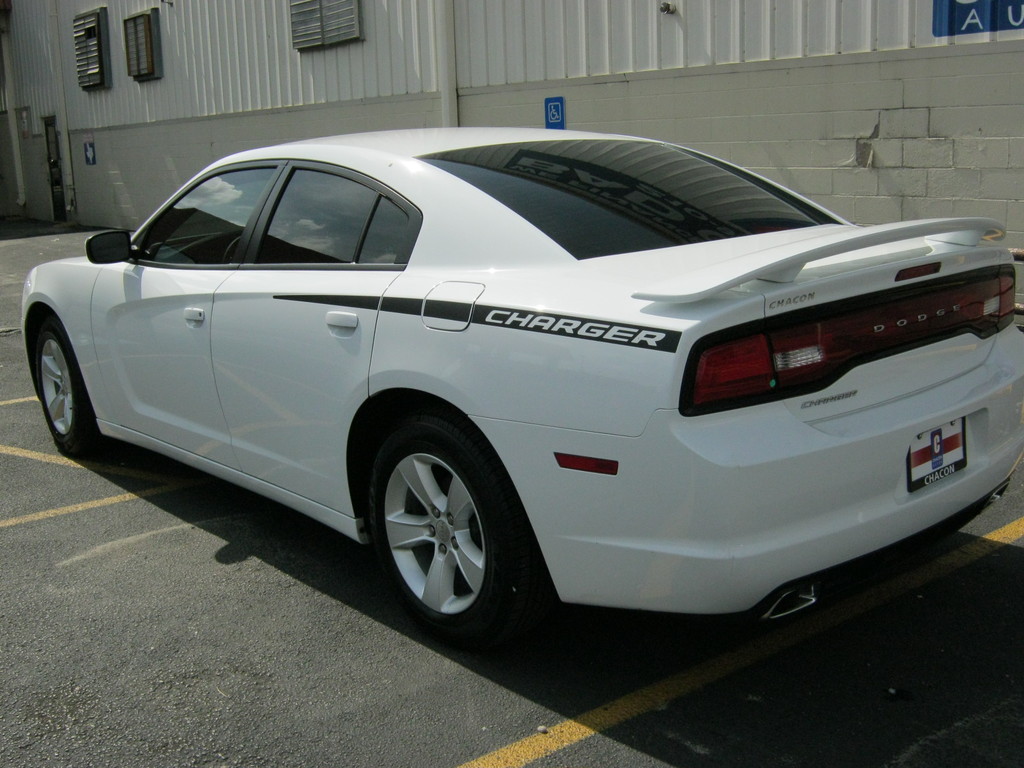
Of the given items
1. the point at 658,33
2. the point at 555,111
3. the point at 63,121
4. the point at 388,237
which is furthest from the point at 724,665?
the point at 63,121

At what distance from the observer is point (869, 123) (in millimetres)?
8555

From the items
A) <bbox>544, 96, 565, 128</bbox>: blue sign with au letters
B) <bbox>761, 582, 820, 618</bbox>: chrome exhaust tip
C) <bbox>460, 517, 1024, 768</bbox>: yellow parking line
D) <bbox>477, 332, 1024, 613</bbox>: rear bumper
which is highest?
<bbox>544, 96, 565, 128</bbox>: blue sign with au letters

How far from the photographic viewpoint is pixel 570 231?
3271 mm

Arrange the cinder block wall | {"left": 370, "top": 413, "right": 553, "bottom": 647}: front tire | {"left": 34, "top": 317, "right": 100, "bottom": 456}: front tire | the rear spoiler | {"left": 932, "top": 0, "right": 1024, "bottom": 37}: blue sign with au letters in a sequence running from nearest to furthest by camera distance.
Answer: the rear spoiler < {"left": 370, "top": 413, "right": 553, "bottom": 647}: front tire < {"left": 34, "top": 317, "right": 100, "bottom": 456}: front tire < {"left": 932, "top": 0, "right": 1024, "bottom": 37}: blue sign with au letters < the cinder block wall

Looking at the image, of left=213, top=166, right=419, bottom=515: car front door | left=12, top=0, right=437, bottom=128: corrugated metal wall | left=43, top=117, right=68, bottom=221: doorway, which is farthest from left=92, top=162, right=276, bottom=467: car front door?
left=43, top=117, right=68, bottom=221: doorway

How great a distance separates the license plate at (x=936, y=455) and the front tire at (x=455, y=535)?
1.05 m

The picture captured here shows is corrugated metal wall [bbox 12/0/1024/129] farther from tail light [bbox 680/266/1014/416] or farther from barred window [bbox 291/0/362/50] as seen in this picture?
tail light [bbox 680/266/1014/416]

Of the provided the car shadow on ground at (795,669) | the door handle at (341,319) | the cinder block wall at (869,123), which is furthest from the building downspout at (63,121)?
the door handle at (341,319)

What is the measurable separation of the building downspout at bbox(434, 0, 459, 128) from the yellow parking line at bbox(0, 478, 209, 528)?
8.00 meters

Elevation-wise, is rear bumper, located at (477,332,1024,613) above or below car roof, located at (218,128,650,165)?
below

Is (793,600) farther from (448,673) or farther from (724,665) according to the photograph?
(448,673)

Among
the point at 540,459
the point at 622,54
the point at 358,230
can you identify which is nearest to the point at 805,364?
the point at 540,459

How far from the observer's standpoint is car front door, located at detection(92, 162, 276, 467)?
13.7 ft

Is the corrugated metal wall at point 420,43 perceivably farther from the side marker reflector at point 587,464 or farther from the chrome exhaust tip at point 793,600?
the side marker reflector at point 587,464
